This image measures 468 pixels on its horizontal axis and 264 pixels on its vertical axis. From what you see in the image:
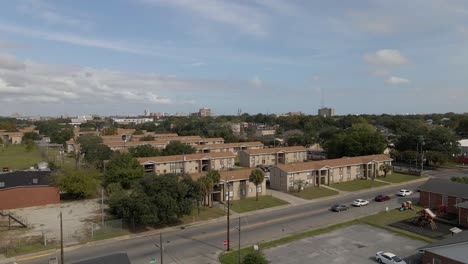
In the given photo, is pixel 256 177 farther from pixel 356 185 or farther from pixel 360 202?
pixel 356 185

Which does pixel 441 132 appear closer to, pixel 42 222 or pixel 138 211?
pixel 138 211

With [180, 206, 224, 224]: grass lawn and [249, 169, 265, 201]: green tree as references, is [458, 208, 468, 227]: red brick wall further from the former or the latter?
[180, 206, 224, 224]: grass lawn

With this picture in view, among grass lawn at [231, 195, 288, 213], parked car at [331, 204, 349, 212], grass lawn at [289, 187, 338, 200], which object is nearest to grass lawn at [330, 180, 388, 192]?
grass lawn at [289, 187, 338, 200]

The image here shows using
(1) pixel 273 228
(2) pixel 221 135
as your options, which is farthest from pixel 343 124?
(1) pixel 273 228

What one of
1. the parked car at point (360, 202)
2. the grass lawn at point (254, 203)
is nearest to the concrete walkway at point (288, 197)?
the grass lawn at point (254, 203)

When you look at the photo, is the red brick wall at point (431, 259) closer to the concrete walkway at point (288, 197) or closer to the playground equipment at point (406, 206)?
the playground equipment at point (406, 206)

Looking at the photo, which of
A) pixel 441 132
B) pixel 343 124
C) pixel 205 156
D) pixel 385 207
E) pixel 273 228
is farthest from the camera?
pixel 343 124
